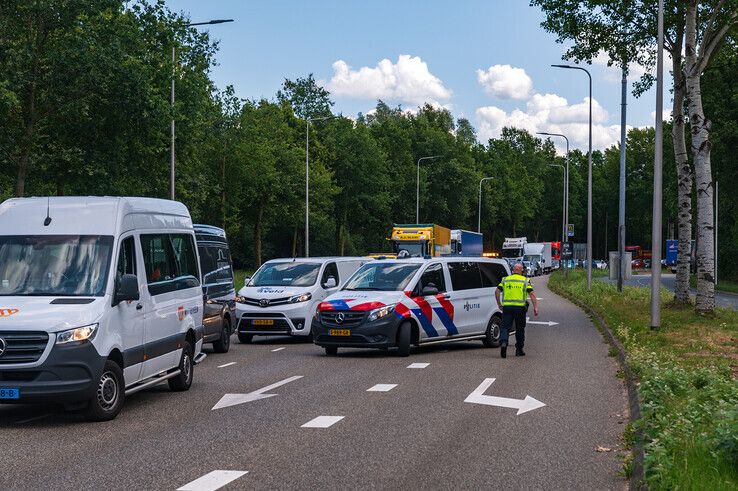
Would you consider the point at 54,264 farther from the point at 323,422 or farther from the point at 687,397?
the point at 687,397

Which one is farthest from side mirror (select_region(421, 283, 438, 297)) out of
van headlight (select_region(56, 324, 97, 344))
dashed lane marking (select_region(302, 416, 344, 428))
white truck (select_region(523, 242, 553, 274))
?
white truck (select_region(523, 242, 553, 274))

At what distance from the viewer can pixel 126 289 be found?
1038 cm

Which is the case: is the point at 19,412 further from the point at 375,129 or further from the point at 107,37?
the point at 375,129

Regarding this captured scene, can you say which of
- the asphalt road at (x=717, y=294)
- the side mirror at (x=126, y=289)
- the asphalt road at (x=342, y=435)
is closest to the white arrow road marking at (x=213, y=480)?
the asphalt road at (x=342, y=435)

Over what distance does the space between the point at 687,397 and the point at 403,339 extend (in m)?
7.44

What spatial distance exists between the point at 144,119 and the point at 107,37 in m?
2.84

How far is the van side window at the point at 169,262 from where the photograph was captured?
11.8 m

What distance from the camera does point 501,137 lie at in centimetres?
14312

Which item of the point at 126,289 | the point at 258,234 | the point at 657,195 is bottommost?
the point at 126,289

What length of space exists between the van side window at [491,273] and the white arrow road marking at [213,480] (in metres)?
12.8

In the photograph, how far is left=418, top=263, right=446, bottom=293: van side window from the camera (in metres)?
18.4

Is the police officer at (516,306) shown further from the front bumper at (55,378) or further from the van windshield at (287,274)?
the front bumper at (55,378)

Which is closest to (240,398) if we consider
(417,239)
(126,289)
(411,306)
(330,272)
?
(126,289)

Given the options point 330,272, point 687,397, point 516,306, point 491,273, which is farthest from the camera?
point 330,272
